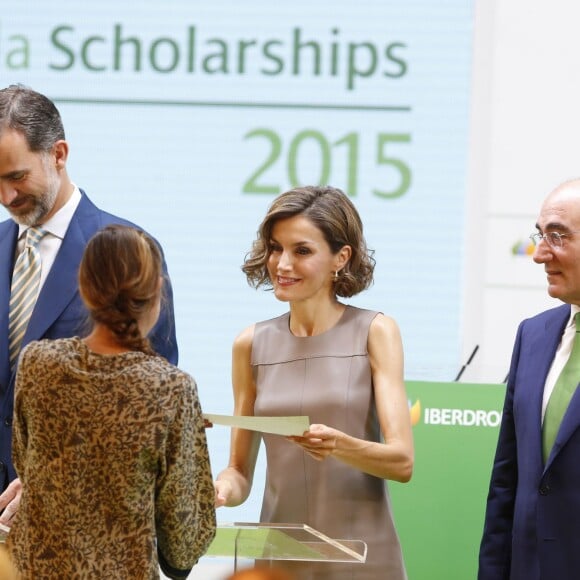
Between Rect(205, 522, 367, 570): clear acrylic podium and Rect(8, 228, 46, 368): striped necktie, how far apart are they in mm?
818

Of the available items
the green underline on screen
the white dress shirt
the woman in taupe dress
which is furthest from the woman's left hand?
the green underline on screen

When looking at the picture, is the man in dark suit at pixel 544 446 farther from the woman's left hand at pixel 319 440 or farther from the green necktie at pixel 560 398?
the woman's left hand at pixel 319 440

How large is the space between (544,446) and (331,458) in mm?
511

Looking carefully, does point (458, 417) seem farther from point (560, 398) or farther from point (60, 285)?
point (60, 285)

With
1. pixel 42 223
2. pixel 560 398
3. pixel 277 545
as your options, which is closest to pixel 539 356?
pixel 560 398

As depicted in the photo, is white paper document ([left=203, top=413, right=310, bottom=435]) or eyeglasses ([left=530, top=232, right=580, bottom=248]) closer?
white paper document ([left=203, top=413, right=310, bottom=435])

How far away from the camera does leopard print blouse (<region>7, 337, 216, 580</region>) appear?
1.95m

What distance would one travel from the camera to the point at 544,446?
266 cm

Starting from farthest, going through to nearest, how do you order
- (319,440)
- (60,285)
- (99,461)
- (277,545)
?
(60,285) → (319,440) → (277,545) → (99,461)

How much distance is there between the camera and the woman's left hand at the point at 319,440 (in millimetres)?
2449

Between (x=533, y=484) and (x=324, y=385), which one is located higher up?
(x=324, y=385)

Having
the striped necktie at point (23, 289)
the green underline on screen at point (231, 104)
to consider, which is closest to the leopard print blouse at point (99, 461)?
the striped necktie at point (23, 289)

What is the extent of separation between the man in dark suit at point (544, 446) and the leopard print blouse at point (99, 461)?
3.30 ft

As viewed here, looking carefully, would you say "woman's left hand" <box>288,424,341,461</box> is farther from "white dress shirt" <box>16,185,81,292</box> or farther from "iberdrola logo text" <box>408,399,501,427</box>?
"iberdrola logo text" <box>408,399,501,427</box>
